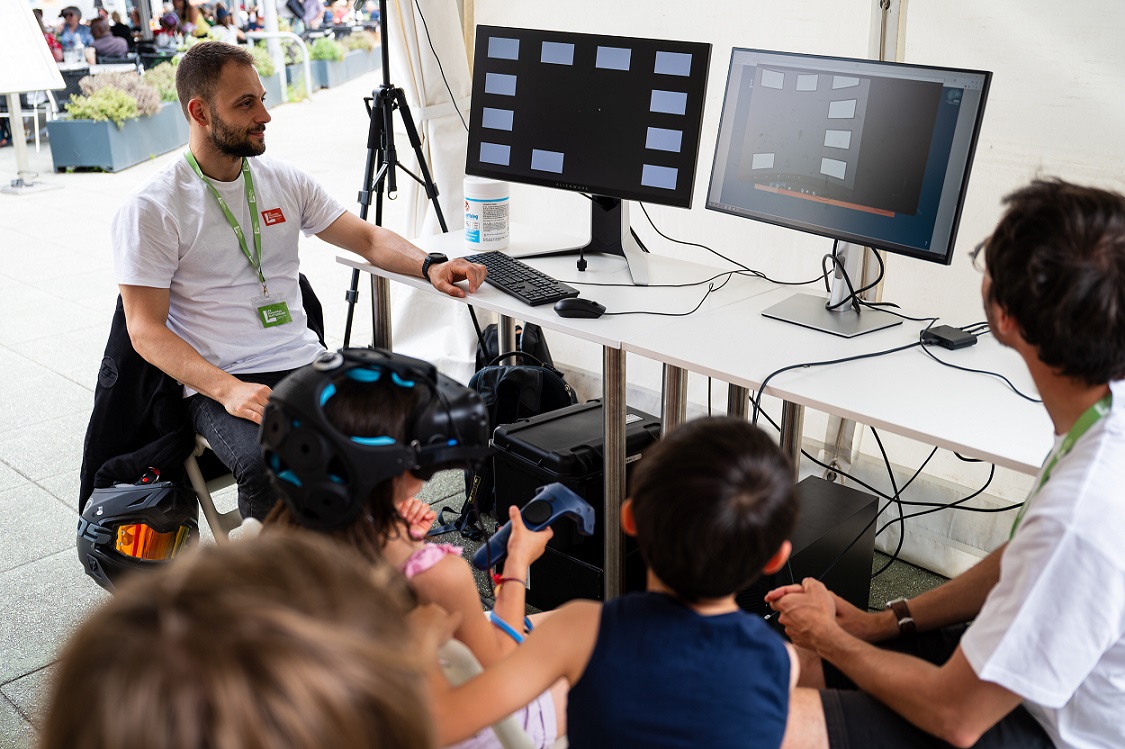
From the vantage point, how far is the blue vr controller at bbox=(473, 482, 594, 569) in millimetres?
1512

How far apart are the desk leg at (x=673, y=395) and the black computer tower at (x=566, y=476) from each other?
14 cm

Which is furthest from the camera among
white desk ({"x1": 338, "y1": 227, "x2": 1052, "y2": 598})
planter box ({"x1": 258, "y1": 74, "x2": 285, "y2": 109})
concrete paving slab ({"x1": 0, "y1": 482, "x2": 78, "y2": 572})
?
planter box ({"x1": 258, "y1": 74, "x2": 285, "y2": 109})

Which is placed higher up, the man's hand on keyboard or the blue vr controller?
the man's hand on keyboard

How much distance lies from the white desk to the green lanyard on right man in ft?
1.01

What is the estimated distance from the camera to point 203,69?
2377 millimetres

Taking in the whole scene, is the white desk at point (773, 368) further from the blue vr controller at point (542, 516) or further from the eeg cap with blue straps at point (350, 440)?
the eeg cap with blue straps at point (350, 440)

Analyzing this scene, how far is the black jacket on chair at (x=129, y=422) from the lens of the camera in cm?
226

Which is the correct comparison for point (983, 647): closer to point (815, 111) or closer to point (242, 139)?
point (815, 111)

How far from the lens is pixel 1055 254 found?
3.95ft

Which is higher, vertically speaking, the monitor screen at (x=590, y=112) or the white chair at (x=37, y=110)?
the monitor screen at (x=590, y=112)

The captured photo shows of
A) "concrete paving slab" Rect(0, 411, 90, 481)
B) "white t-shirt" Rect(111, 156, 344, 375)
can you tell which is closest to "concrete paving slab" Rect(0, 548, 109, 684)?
"concrete paving slab" Rect(0, 411, 90, 481)

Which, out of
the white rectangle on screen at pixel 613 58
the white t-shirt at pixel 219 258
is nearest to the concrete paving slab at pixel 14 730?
the white t-shirt at pixel 219 258

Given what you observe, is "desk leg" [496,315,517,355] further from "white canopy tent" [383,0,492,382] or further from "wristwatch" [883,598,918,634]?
"wristwatch" [883,598,918,634]

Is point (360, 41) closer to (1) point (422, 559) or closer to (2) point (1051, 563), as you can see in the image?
(1) point (422, 559)
